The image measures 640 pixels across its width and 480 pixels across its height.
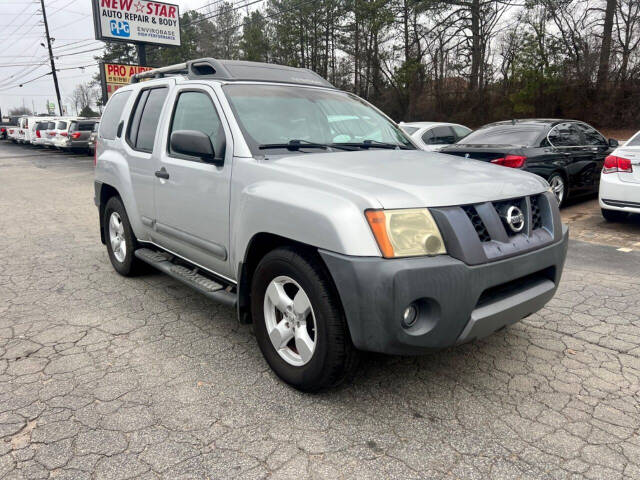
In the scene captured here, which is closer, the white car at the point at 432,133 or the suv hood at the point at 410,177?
the suv hood at the point at 410,177

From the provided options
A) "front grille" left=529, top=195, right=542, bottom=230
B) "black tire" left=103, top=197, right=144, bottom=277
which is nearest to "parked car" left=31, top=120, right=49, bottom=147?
"black tire" left=103, top=197, right=144, bottom=277

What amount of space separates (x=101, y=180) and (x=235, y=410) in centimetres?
344

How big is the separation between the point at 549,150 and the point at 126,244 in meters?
6.32

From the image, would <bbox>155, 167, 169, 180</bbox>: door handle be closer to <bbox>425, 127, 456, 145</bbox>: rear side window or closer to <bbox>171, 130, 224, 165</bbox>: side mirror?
<bbox>171, 130, 224, 165</bbox>: side mirror

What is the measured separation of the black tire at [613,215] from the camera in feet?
24.5

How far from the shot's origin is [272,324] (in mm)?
3096

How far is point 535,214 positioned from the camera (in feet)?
10.2

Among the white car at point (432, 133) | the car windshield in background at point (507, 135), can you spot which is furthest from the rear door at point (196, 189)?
the white car at point (432, 133)

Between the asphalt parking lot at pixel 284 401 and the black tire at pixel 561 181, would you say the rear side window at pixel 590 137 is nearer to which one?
the black tire at pixel 561 181

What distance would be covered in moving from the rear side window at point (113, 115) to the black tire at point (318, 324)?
120 inches

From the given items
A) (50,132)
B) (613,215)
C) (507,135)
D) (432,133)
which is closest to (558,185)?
(613,215)

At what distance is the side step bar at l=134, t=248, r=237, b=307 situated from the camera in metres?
3.44

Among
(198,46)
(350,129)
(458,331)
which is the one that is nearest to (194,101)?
(350,129)

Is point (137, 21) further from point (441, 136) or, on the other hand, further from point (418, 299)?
point (418, 299)
